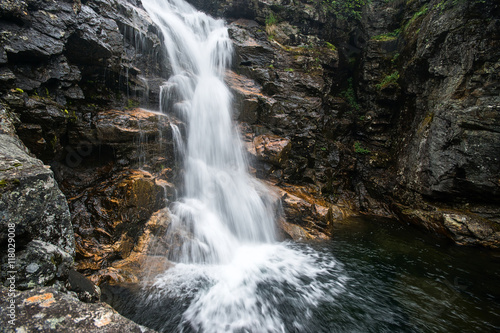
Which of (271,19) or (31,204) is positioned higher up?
(271,19)

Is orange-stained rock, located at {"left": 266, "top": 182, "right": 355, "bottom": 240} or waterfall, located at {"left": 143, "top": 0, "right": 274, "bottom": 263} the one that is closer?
waterfall, located at {"left": 143, "top": 0, "right": 274, "bottom": 263}

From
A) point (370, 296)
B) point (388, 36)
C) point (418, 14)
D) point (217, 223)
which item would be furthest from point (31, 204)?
point (388, 36)

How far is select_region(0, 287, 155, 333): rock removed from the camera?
5.44 ft

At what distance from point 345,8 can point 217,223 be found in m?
14.9

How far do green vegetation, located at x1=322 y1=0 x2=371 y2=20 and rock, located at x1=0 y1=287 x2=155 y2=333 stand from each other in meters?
17.0

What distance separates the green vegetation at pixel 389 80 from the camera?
10883 millimetres

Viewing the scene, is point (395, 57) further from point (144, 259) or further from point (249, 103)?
point (144, 259)

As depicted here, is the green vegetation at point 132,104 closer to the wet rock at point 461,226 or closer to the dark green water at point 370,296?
the dark green water at point 370,296

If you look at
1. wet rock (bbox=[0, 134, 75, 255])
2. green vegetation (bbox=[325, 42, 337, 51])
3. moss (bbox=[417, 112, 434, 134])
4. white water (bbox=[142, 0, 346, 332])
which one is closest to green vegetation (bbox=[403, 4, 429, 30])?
green vegetation (bbox=[325, 42, 337, 51])

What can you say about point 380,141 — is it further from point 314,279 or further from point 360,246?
point 314,279

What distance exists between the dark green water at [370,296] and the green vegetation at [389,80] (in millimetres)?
7834

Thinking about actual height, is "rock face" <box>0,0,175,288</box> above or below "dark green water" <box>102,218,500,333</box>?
above

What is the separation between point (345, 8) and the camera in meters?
13.4

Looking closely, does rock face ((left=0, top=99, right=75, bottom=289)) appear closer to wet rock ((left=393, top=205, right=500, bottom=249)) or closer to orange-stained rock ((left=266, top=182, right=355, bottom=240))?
orange-stained rock ((left=266, top=182, right=355, bottom=240))
